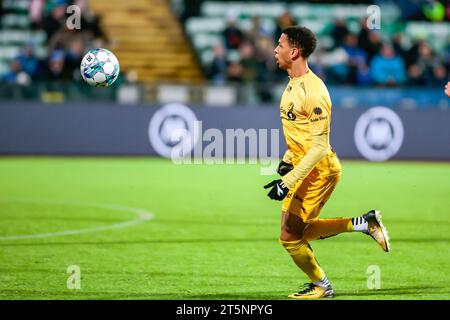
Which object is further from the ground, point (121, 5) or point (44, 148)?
point (121, 5)

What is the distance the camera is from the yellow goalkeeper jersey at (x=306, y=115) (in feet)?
24.6

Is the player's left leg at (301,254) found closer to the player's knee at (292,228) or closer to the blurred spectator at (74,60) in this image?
the player's knee at (292,228)

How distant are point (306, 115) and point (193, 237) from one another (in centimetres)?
405

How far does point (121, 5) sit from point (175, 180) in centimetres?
1118

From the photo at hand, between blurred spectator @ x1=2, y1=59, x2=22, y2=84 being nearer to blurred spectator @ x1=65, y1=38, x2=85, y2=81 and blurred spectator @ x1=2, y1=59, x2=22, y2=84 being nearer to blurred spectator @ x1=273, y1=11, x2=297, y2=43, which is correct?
blurred spectator @ x1=65, y1=38, x2=85, y2=81

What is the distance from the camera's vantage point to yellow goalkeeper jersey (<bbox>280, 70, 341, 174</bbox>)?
24.6ft

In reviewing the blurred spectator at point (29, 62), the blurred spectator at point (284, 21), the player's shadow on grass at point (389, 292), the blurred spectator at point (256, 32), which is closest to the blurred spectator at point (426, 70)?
the blurred spectator at point (284, 21)

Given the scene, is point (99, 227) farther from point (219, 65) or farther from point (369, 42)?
point (369, 42)

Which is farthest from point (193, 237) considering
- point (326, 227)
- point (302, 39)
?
point (302, 39)

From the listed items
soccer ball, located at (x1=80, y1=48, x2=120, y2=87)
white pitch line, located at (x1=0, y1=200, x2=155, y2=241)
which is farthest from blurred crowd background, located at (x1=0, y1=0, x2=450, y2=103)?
soccer ball, located at (x1=80, y1=48, x2=120, y2=87)

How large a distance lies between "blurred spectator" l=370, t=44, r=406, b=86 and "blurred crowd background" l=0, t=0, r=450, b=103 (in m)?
0.02

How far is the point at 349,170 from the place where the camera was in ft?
66.9
